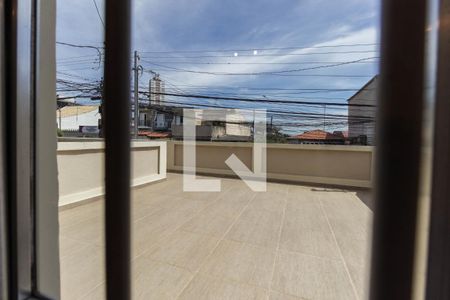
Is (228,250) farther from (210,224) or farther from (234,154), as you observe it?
(234,154)

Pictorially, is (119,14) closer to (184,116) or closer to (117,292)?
(117,292)

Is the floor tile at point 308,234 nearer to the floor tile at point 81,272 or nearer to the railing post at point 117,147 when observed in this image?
the floor tile at point 81,272

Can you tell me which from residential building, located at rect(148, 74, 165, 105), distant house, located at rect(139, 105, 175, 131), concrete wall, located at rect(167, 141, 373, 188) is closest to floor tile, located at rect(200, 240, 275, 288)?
concrete wall, located at rect(167, 141, 373, 188)

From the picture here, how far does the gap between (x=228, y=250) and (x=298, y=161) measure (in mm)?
4141

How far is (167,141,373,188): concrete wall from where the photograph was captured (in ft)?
17.0

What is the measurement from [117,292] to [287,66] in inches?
316

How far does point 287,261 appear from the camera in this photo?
1.89 meters

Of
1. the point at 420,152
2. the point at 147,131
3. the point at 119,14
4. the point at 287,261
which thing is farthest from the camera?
the point at 147,131

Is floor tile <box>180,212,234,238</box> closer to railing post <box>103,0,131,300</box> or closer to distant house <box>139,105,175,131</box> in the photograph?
railing post <box>103,0,131,300</box>

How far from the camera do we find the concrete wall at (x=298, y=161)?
5188mm

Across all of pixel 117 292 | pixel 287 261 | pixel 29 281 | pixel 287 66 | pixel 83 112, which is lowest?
pixel 287 261

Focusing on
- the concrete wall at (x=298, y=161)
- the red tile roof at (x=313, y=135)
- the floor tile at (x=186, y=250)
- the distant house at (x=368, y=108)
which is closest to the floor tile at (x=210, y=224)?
the floor tile at (x=186, y=250)

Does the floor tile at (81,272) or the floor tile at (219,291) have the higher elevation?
the floor tile at (81,272)

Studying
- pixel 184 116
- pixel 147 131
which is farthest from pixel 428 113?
pixel 147 131
